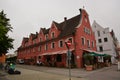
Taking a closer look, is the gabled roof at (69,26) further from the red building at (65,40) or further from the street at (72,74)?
the street at (72,74)

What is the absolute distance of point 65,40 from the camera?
104 feet

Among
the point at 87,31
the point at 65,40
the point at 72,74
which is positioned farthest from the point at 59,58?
the point at 72,74

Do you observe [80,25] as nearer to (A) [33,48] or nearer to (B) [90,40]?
(B) [90,40]

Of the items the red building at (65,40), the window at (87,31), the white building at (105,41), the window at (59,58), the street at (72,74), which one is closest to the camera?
the street at (72,74)

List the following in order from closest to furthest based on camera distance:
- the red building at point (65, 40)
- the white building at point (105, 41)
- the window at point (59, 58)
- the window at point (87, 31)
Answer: the red building at point (65, 40)
the window at point (59, 58)
the window at point (87, 31)
the white building at point (105, 41)

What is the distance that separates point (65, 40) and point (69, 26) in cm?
431

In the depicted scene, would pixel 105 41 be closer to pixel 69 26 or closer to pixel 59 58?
pixel 69 26

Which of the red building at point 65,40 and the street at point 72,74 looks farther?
the red building at point 65,40

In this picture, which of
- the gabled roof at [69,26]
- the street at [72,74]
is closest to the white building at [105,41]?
the gabled roof at [69,26]

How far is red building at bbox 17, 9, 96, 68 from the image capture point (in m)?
29.5

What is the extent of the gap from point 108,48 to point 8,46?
36.0m

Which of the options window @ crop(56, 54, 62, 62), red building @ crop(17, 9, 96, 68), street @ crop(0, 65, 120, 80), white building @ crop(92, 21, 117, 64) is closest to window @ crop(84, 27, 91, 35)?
red building @ crop(17, 9, 96, 68)

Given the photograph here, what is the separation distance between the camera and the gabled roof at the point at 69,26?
105 ft

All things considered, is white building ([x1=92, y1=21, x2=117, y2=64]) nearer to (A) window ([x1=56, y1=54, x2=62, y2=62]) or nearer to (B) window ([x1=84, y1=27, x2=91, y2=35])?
(B) window ([x1=84, y1=27, x2=91, y2=35])
